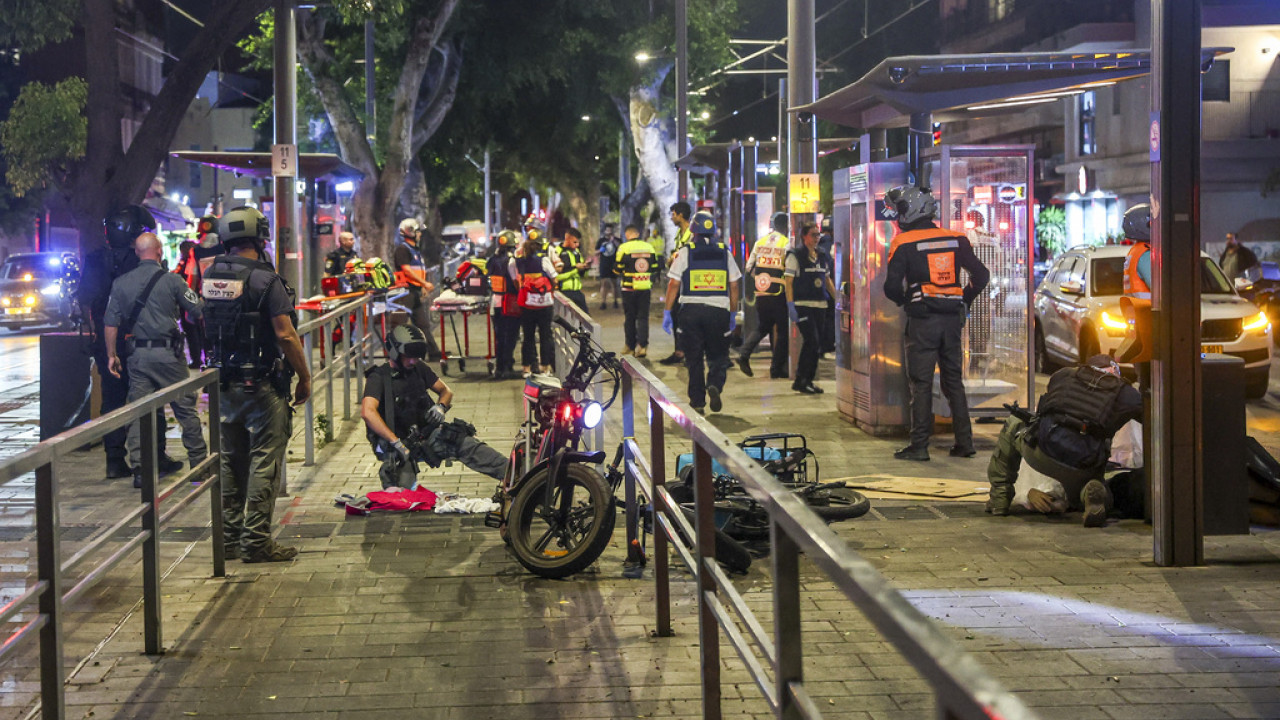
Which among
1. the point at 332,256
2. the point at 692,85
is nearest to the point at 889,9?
the point at 692,85

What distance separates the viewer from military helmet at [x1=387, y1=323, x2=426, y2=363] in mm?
8953

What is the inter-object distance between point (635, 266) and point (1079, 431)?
10771mm

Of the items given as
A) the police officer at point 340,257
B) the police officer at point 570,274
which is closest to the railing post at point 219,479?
the police officer at point 340,257

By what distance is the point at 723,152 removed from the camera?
2270cm

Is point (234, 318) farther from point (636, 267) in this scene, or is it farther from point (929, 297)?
point (636, 267)

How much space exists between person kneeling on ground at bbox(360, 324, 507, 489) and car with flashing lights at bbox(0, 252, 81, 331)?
2327cm

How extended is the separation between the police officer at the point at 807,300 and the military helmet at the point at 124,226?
7246 millimetres

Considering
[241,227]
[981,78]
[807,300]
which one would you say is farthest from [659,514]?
[807,300]

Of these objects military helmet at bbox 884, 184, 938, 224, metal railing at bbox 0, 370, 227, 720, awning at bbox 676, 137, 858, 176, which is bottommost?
metal railing at bbox 0, 370, 227, 720

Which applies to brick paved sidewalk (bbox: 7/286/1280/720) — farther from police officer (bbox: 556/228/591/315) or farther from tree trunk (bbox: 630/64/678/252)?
tree trunk (bbox: 630/64/678/252)

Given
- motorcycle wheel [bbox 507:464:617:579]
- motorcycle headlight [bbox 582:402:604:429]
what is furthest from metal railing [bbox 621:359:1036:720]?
motorcycle headlight [bbox 582:402:604:429]

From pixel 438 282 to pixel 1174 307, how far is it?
28.7 meters

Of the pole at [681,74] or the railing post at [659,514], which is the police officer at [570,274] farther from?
the railing post at [659,514]

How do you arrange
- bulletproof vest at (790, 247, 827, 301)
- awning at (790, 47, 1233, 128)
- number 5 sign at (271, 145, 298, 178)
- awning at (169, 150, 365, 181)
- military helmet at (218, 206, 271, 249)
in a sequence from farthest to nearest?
awning at (169, 150, 365, 181) → number 5 sign at (271, 145, 298, 178) → bulletproof vest at (790, 247, 827, 301) → awning at (790, 47, 1233, 128) → military helmet at (218, 206, 271, 249)
